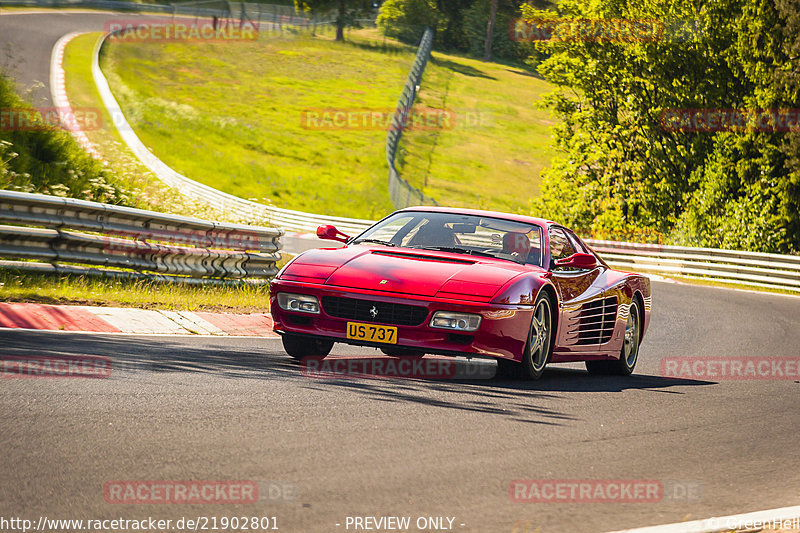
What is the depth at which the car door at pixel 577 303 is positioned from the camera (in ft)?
28.8

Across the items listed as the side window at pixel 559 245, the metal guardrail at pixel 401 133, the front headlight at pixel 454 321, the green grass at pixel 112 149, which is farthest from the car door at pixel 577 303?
the metal guardrail at pixel 401 133

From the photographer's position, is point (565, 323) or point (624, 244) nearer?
point (565, 323)

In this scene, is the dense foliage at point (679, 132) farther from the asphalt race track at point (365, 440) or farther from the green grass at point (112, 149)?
the asphalt race track at point (365, 440)

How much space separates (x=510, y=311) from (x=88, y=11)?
69253mm

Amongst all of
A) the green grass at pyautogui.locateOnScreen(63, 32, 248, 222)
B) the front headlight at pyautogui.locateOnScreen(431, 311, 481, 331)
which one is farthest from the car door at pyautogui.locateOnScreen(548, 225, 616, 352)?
the green grass at pyautogui.locateOnScreen(63, 32, 248, 222)

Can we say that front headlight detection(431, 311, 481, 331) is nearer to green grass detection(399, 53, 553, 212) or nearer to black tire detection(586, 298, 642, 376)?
black tire detection(586, 298, 642, 376)

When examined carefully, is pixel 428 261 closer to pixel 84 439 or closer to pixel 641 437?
pixel 641 437

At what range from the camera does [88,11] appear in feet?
233

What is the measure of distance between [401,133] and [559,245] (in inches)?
2257

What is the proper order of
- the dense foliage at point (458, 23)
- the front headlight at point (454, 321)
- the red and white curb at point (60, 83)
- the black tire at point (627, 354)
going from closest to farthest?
the front headlight at point (454, 321) → the black tire at point (627, 354) → the red and white curb at point (60, 83) → the dense foliage at point (458, 23)

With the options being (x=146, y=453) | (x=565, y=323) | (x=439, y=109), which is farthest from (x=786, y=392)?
(x=439, y=109)

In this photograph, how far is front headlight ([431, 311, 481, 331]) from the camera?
25.2ft

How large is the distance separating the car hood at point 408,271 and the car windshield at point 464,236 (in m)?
0.26

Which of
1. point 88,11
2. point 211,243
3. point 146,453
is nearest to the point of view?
point 146,453
